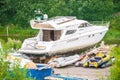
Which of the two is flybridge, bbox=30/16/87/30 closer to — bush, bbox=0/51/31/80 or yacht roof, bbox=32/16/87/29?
yacht roof, bbox=32/16/87/29

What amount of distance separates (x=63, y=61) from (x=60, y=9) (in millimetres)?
11605

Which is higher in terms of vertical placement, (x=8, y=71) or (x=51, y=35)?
(x=8, y=71)

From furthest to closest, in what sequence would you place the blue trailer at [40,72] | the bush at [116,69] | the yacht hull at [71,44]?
the yacht hull at [71,44]
the blue trailer at [40,72]
the bush at [116,69]

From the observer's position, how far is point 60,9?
1336 inches

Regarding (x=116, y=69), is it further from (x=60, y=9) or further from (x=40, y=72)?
(x=60, y=9)

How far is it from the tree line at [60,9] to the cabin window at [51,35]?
846 cm

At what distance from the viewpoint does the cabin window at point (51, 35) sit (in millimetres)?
25078

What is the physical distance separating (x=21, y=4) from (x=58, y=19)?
31.1 feet

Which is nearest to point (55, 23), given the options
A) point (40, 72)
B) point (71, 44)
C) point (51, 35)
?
point (51, 35)

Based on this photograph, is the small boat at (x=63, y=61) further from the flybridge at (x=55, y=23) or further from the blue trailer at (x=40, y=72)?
the blue trailer at (x=40, y=72)

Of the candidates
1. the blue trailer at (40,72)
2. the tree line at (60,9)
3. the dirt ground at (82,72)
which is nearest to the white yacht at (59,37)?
the dirt ground at (82,72)

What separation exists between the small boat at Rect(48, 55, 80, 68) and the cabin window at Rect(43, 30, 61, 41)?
6.73ft

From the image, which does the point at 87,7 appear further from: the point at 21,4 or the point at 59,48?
the point at 59,48

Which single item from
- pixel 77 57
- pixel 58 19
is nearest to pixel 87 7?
pixel 58 19
